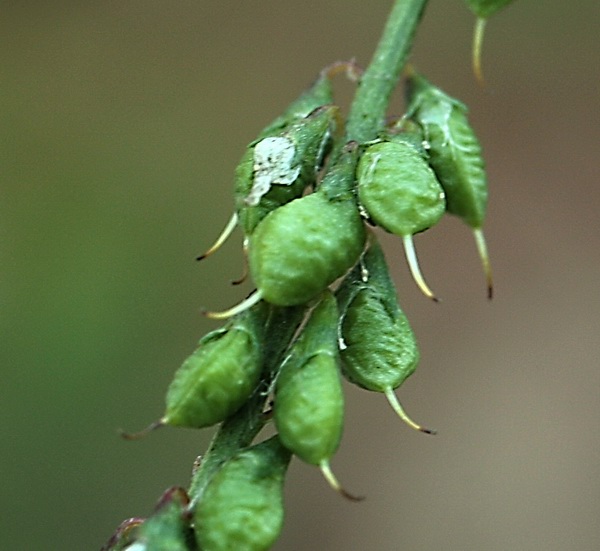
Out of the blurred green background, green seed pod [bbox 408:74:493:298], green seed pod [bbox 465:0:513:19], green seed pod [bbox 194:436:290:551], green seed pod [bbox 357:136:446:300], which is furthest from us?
the blurred green background

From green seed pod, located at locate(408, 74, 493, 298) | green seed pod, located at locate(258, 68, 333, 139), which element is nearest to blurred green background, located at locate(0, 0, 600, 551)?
green seed pod, located at locate(258, 68, 333, 139)

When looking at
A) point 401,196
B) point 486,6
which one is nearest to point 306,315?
point 401,196

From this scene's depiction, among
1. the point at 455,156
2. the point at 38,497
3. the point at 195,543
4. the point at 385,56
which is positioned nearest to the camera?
the point at 195,543

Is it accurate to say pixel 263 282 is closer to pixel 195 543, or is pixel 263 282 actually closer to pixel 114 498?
pixel 195 543

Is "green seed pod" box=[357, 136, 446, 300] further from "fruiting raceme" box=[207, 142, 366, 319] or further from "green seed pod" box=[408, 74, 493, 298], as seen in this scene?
"green seed pod" box=[408, 74, 493, 298]

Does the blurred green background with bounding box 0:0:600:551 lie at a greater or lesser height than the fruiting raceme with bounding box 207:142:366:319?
lesser

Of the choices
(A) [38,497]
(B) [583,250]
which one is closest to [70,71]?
(A) [38,497]
